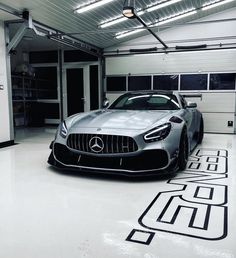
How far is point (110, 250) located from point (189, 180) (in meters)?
1.65

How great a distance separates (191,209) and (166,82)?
6027 mm

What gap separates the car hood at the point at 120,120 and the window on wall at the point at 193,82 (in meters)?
4.38

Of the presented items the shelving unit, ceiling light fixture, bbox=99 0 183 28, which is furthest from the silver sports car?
the shelving unit

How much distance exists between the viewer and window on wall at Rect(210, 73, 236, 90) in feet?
23.8

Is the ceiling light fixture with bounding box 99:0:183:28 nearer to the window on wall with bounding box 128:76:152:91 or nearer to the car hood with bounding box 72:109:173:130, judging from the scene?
the window on wall with bounding box 128:76:152:91

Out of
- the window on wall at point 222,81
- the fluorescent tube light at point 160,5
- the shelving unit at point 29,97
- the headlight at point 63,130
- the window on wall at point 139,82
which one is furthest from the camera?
the shelving unit at point 29,97

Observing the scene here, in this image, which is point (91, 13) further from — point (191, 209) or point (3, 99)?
point (191, 209)

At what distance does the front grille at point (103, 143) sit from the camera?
9.52 feet

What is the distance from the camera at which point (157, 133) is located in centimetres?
295

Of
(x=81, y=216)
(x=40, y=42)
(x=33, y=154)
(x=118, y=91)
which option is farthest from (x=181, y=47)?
(x=81, y=216)

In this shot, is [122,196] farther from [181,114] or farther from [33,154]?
[33,154]

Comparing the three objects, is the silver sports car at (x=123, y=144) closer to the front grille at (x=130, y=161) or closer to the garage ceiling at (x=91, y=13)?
the front grille at (x=130, y=161)

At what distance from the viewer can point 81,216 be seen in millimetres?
2086

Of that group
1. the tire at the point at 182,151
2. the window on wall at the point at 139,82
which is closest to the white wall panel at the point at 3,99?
the tire at the point at 182,151
